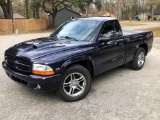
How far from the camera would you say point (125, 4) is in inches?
2603

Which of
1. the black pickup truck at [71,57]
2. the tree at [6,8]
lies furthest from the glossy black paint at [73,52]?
the tree at [6,8]

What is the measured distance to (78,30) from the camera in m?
5.04

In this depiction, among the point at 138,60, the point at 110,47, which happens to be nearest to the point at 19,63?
the point at 110,47

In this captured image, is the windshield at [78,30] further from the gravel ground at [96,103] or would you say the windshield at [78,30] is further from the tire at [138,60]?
the tire at [138,60]

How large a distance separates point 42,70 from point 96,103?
1.34 metres

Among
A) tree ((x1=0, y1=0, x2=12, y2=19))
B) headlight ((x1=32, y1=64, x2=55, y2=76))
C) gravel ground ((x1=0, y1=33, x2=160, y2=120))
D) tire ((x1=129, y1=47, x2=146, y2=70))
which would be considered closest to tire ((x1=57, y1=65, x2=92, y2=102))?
gravel ground ((x1=0, y1=33, x2=160, y2=120))

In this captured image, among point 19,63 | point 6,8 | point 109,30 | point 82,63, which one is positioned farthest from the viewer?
point 6,8

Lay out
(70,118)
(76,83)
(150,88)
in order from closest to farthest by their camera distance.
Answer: (70,118), (76,83), (150,88)

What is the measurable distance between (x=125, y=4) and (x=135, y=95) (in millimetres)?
66024

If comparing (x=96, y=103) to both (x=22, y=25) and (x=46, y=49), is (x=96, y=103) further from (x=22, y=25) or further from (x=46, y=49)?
(x=22, y=25)

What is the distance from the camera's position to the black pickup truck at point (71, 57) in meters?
3.73

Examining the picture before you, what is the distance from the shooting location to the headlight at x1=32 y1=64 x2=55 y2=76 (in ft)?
12.0

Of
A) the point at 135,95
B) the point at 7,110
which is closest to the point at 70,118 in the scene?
the point at 7,110

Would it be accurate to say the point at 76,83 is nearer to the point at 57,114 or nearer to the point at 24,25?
the point at 57,114
